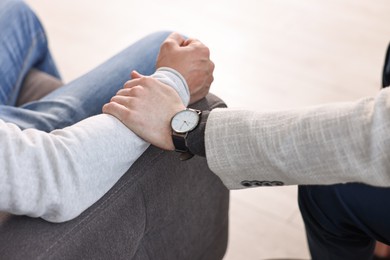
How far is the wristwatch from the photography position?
3.00ft

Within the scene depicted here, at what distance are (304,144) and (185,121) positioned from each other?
0.21 meters

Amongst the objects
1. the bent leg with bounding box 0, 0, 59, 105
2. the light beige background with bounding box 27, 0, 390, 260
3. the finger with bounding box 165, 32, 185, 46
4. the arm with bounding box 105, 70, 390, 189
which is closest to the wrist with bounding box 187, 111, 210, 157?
the arm with bounding box 105, 70, 390, 189

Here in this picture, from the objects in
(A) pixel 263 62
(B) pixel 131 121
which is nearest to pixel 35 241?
(B) pixel 131 121

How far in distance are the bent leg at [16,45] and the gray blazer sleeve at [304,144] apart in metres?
0.63

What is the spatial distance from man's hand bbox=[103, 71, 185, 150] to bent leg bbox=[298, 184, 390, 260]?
0.27 metres

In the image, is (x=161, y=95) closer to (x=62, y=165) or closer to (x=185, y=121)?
(x=185, y=121)

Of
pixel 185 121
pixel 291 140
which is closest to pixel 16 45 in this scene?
pixel 185 121

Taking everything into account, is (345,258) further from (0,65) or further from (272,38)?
(272,38)

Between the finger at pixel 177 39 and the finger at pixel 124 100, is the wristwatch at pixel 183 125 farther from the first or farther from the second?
the finger at pixel 177 39

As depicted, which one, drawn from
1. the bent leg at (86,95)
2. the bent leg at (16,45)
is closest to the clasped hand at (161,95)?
the bent leg at (86,95)

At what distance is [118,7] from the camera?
2.48 m

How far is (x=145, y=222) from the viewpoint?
946 mm

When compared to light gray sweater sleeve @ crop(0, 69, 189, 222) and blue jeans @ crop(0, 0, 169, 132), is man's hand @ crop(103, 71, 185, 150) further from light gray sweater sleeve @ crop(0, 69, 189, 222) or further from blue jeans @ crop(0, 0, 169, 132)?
blue jeans @ crop(0, 0, 169, 132)

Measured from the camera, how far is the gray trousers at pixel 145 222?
0.80 meters
